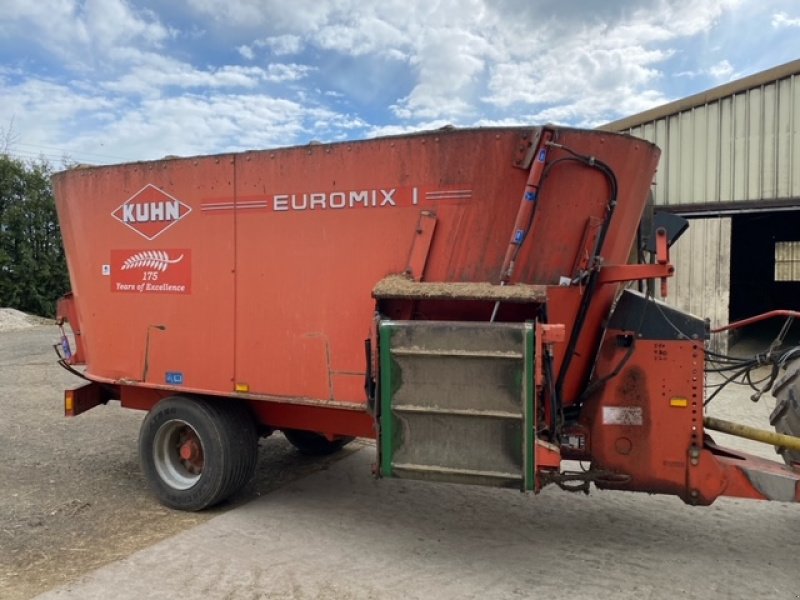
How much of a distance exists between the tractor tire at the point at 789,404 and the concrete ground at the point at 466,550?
758 millimetres

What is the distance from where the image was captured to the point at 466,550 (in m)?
4.21

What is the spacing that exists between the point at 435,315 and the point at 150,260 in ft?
8.01

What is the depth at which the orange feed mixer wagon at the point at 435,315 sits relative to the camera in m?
3.66

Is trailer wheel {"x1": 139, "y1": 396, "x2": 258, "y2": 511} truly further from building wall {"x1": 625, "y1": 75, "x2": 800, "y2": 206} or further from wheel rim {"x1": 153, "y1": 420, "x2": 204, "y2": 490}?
building wall {"x1": 625, "y1": 75, "x2": 800, "y2": 206}

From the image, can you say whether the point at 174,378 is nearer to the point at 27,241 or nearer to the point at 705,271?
the point at 705,271

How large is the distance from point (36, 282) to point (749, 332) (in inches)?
891

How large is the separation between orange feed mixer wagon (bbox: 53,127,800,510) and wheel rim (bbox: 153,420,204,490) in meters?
0.05

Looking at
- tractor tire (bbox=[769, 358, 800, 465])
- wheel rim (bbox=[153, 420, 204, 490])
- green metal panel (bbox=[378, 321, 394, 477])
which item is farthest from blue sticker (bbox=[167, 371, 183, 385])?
tractor tire (bbox=[769, 358, 800, 465])

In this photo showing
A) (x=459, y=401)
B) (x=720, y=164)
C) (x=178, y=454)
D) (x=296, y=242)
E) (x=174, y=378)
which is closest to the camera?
(x=459, y=401)

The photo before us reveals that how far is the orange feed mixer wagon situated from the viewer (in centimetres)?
366

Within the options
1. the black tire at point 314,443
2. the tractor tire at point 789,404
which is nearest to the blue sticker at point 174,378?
the black tire at point 314,443

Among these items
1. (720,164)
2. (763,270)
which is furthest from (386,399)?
(763,270)

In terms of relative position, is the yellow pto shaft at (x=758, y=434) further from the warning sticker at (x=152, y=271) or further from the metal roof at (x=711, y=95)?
the metal roof at (x=711, y=95)

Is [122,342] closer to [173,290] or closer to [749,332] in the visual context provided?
[173,290]
